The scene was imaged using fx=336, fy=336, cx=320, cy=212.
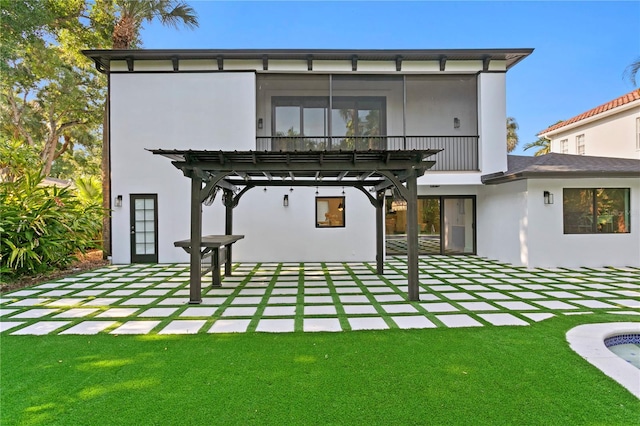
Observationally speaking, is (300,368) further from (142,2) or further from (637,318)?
(142,2)

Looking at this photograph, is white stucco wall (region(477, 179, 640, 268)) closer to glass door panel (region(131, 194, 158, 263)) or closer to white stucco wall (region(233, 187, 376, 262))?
white stucco wall (region(233, 187, 376, 262))

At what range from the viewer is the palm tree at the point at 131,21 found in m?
10.4

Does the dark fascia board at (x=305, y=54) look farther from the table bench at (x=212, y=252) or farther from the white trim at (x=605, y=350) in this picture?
the white trim at (x=605, y=350)

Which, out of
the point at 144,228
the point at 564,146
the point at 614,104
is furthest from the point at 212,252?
the point at 564,146

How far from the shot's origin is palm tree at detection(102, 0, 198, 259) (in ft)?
34.1

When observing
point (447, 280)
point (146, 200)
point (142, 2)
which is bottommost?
point (447, 280)

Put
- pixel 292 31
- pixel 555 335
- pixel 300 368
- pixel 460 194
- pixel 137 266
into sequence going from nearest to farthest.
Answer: pixel 300 368 → pixel 555 335 → pixel 137 266 → pixel 460 194 → pixel 292 31

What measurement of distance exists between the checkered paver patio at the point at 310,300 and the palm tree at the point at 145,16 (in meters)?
7.60

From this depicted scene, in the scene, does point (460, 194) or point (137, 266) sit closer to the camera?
point (137, 266)

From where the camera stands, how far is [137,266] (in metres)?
9.59

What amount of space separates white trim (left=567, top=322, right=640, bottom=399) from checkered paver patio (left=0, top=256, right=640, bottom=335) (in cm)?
62

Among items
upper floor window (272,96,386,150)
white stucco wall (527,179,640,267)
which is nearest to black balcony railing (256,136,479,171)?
upper floor window (272,96,386,150)

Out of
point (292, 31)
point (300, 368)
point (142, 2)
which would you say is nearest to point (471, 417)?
point (300, 368)

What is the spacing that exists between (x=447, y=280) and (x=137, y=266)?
8.33 metres
